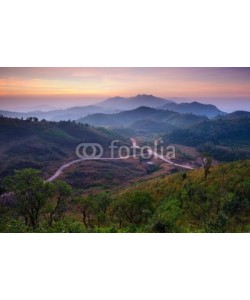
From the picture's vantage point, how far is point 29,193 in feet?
41.3

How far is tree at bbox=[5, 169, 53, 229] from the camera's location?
12.6 meters

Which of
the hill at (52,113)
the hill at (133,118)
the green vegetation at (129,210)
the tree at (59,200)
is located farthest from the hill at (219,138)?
the tree at (59,200)

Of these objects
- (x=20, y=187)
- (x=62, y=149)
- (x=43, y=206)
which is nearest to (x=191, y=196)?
(x=43, y=206)

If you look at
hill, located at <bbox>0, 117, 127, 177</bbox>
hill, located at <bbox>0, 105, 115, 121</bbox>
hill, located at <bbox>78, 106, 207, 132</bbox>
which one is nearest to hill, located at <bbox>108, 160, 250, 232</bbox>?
hill, located at <bbox>0, 105, 115, 121</bbox>

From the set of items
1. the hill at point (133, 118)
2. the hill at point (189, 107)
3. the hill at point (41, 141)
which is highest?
the hill at point (189, 107)

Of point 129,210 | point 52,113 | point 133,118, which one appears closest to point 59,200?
point 129,210

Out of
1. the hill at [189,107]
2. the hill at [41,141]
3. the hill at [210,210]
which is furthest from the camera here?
the hill at [41,141]

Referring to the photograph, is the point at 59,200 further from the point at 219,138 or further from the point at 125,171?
the point at 219,138

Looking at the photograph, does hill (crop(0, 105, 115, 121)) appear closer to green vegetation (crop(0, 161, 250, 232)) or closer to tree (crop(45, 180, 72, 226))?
tree (crop(45, 180, 72, 226))

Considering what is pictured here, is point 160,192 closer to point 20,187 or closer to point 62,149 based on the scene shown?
point 20,187

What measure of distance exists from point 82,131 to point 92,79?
48.0m

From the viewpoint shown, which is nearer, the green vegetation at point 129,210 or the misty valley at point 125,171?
the green vegetation at point 129,210

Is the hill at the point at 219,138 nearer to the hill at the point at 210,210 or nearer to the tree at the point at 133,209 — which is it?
the hill at the point at 210,210

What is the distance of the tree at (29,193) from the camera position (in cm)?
1257
